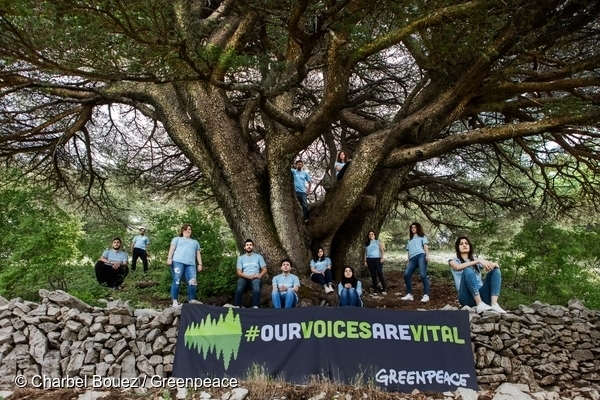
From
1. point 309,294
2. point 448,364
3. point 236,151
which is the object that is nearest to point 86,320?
point 309,294

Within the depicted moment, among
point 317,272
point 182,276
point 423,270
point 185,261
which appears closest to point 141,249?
point 182,276

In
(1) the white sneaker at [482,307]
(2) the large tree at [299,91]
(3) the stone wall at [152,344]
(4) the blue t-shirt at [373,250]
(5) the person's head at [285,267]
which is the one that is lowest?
(3) the stone wall at [152,344]

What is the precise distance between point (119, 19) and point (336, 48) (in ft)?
8.20

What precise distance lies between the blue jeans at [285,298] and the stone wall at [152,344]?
4.48 feet

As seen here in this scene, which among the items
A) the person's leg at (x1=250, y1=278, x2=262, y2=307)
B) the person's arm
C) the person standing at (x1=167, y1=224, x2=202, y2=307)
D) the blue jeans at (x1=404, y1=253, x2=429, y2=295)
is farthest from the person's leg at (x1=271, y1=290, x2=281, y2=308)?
the blue jeans at (x1=404, y1=253, x2=429, y2=295)

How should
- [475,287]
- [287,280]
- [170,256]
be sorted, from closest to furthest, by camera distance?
[475,287], [287,280], [170,256]

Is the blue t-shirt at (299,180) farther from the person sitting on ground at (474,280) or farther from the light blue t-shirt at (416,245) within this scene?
the person sitting on ground at (474,280)

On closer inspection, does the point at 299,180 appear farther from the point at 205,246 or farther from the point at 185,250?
the point at 185,250

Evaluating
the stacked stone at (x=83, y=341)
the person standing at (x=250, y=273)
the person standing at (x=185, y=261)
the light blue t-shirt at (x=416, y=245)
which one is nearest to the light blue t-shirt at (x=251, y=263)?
the person standing at (x=250, y=273)

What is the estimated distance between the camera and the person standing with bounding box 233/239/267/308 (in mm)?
6031

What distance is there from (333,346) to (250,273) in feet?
6.56

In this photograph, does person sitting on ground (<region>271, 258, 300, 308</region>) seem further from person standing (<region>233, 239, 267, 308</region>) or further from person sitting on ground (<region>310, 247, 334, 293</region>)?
person sitting on ground (<region>310, 247, 334, 293</region>)

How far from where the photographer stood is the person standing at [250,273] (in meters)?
6.03

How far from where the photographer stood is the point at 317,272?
6551mm
